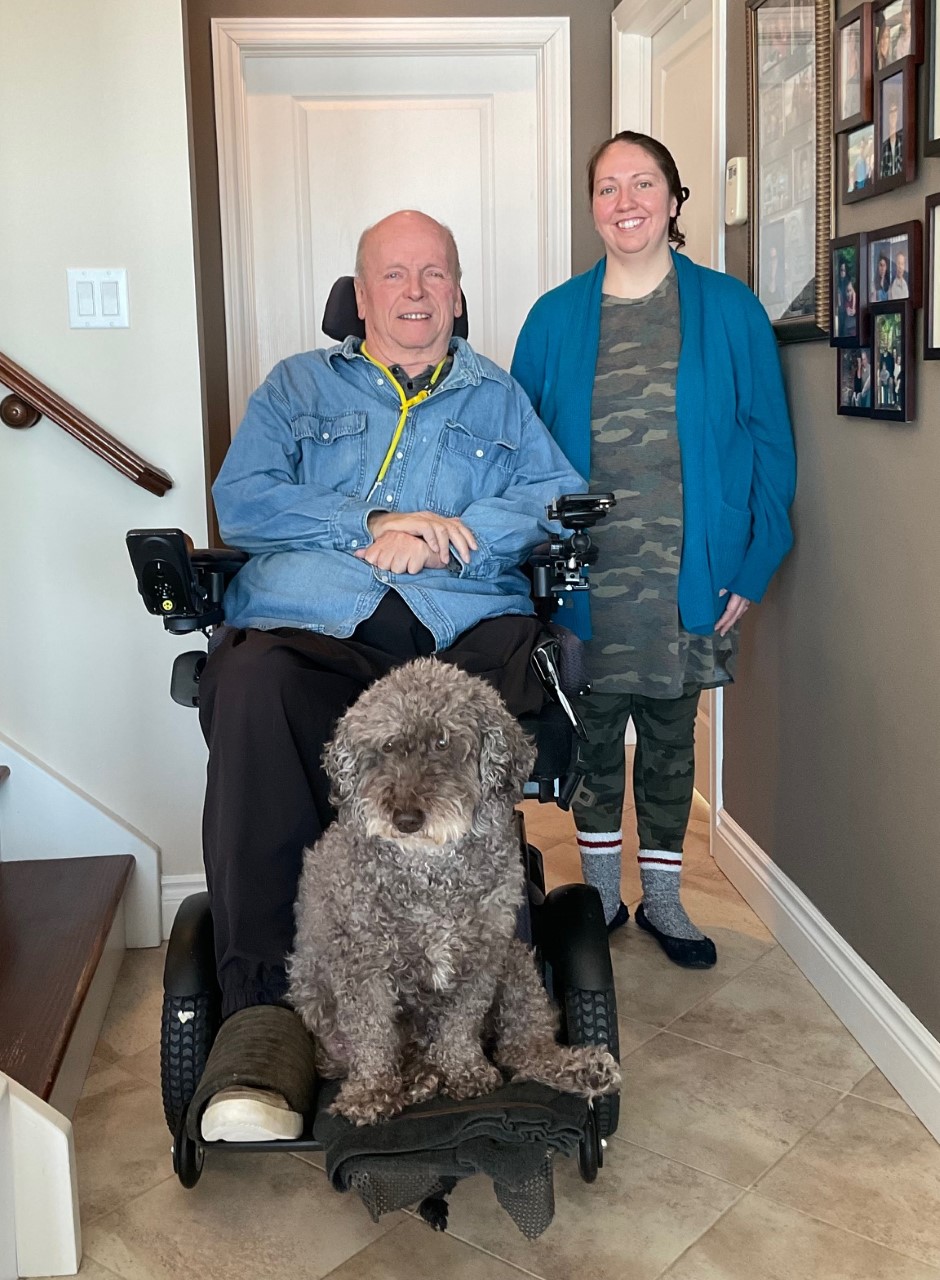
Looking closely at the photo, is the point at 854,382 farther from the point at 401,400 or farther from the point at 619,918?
the point at 619,918

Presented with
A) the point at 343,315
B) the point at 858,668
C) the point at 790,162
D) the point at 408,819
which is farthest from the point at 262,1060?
the point at 790,162

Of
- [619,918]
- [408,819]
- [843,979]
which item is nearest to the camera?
[408,819]

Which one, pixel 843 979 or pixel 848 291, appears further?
pixel 843 979

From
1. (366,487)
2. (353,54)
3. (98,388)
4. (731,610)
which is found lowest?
(731,610)

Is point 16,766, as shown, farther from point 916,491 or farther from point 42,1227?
point 916,491

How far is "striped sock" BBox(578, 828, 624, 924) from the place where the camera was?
2.77 m

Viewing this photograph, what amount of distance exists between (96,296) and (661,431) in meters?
1.25

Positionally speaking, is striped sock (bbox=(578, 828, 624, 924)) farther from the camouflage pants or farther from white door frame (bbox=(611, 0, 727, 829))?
white door frame (bbox=(611, 0, 727, 829))

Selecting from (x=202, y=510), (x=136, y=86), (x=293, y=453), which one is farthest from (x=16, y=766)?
(x=136, y=86)

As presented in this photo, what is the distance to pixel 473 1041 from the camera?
173 cm

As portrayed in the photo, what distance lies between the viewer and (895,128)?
6.69ft

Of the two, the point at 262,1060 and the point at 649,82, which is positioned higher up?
Answer: the point at 649,82

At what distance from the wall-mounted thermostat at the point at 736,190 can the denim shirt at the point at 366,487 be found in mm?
851

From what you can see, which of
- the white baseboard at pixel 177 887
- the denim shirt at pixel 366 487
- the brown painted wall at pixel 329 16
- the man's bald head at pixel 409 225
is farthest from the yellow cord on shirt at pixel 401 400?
the brown painted wall at pixel 329 16
